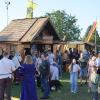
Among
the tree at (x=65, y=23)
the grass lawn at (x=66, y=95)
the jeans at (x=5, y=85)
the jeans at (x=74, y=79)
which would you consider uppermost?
the tree at (x=65, y=23)

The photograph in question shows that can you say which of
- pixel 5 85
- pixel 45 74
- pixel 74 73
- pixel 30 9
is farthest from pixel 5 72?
pixel 30 9

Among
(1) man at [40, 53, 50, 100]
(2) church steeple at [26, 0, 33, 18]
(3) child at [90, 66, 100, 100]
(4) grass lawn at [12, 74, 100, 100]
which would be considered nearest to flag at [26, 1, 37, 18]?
(2) church steeple at [26, 0, 33, 18]

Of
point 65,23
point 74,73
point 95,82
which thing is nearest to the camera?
point 95,82

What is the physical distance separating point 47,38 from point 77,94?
16017 mm

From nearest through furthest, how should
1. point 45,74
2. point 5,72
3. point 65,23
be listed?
1. point 5,72
2. point 45,74
3. point 65,23

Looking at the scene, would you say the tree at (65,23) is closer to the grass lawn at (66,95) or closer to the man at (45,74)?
the grass lawn at (66,95)

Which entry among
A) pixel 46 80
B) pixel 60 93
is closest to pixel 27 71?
pixel 46 80

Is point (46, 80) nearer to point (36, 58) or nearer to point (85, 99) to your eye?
point (85, 99)

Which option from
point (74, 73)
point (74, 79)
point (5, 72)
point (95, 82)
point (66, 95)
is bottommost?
point (66, 95)

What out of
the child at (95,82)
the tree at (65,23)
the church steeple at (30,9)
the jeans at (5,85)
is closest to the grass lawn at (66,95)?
the child at (95,82)

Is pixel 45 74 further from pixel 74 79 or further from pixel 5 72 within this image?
pixel 5 72

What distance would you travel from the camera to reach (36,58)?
73.0 ft

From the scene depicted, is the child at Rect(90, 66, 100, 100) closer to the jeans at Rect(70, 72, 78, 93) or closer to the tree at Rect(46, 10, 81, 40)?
the jeans at Rect(70, 72, 78, 93)

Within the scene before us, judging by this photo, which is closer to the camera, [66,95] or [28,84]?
[28,84]
